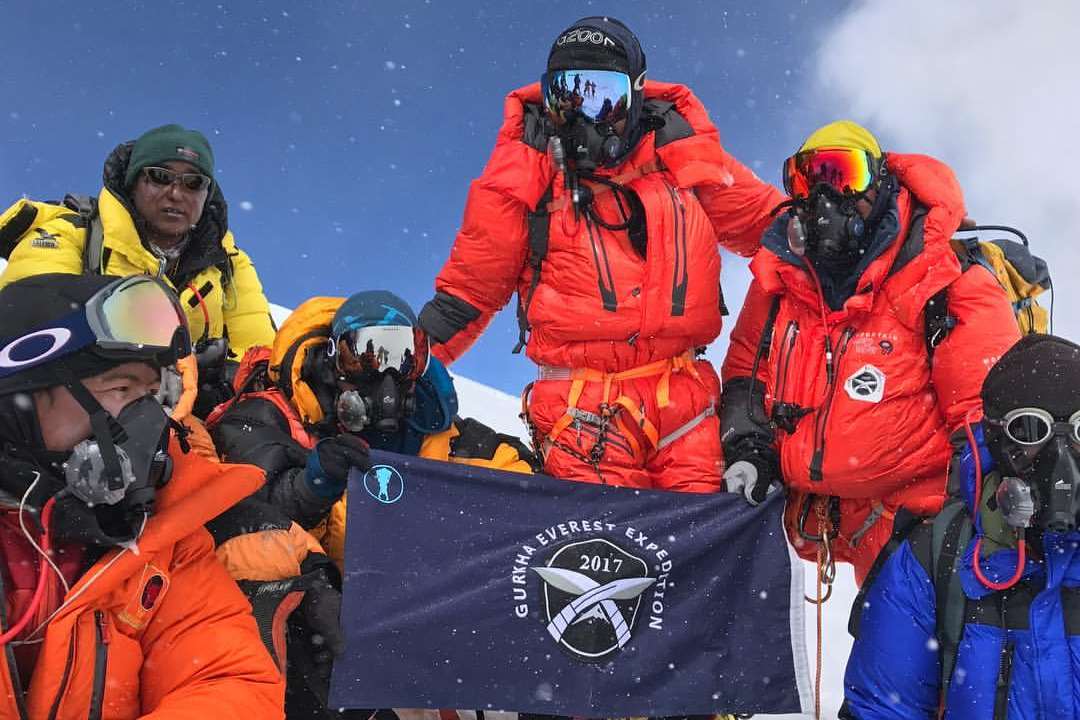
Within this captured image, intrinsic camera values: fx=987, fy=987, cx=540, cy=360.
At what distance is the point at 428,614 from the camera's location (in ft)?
12.1

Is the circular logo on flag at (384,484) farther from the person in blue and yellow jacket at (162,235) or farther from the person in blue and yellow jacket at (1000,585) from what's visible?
the person in blue and yellow jacket at (1000,585)

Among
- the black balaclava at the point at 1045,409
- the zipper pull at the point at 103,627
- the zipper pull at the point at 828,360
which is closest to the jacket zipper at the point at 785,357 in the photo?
the zipper pull at the point at 828,360

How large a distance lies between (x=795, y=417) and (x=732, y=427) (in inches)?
11.4

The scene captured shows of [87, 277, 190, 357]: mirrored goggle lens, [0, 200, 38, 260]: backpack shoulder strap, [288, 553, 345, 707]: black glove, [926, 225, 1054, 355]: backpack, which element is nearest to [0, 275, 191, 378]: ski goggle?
[87, 277, 190, 357]: mirrored goggle lens

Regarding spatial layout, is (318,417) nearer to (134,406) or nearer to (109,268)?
(109,268)

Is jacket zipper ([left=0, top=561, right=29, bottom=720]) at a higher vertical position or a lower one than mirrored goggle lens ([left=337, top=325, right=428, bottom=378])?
lower

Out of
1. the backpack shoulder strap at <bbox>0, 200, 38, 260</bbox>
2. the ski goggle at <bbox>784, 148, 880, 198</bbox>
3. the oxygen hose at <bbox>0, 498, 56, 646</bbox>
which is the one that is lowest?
the oxygen hose at <bbox>0, 498, 56, 646</bbox>

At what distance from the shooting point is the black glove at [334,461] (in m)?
3.71

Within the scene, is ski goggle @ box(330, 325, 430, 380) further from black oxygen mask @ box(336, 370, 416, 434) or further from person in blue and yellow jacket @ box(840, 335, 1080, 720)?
person in blue and yellow jacket @ box(840, 335, 1080, 720)

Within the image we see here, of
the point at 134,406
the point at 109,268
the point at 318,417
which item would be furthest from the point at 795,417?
the point at 109,268

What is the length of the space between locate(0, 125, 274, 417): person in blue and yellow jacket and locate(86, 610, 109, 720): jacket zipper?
8.46ft

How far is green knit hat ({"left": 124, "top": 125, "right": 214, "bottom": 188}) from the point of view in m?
4.80

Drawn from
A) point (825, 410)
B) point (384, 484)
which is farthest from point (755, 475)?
point (384, 484)

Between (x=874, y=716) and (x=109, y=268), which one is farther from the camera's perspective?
(x=109, y=268)
